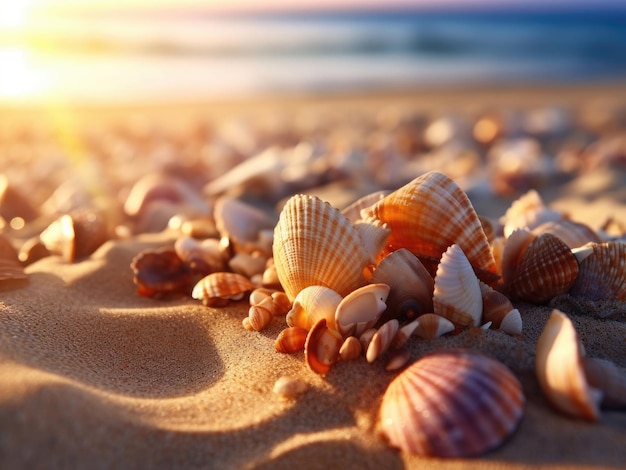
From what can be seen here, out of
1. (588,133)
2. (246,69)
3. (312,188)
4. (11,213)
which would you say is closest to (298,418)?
(312,188)

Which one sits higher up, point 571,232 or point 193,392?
point 571,232

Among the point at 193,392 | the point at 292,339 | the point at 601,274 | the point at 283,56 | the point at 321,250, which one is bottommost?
the point at 193,392

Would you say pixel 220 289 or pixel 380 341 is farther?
pixel 220 289

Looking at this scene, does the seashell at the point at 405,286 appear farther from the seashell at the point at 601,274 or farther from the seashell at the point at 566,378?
the seashell at the point at 601,274

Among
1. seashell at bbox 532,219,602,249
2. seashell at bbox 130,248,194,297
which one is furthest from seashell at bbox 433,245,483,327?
seashell at bbox 130,248,194,297

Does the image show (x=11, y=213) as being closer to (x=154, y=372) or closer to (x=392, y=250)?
(x=154, y=372)

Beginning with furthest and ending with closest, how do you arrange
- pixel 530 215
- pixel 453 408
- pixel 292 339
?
pixel 530 215
pixel 292 339
pixel 453 408

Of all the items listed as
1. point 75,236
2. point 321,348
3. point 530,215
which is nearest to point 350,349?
point 321,348

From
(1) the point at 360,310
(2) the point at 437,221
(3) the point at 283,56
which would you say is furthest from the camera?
(3) the point at 283,56

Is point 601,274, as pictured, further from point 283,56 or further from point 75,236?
point 283,56
